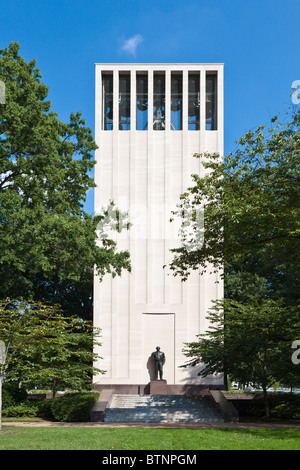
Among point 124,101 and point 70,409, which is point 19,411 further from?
point 124,101

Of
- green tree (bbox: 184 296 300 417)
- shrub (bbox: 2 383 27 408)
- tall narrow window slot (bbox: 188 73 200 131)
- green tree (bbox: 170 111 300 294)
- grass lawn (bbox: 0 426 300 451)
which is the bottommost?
shrub (bbox: 2 383 27 408)

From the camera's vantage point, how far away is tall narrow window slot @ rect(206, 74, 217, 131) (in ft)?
113

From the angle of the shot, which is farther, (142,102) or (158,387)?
(142,102)

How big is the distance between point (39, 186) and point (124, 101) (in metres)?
15.6

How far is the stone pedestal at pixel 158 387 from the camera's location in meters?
29.5

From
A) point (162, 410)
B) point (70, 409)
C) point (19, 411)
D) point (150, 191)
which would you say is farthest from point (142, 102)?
point (19, 411)

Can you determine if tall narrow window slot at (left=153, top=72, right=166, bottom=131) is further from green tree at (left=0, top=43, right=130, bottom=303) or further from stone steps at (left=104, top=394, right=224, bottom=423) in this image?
stone steps at (left=104, top=394, right=224, bottom=423)

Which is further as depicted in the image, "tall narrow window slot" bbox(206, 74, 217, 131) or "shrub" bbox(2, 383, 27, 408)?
"tall narrow window slot" bbox(206, 74, 217, 131)

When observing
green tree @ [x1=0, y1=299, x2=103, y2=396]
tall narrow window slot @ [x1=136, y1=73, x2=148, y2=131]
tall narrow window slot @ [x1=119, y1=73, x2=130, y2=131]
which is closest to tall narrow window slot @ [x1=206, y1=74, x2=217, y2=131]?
tall narrow window slot @ [x1=136, y1=73, x2=148, y2=131]

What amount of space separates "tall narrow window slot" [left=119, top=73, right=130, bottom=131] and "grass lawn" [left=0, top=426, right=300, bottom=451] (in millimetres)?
22724

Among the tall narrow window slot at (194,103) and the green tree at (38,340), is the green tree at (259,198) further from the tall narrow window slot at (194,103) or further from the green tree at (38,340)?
the tall narrow window slot at (194,103)

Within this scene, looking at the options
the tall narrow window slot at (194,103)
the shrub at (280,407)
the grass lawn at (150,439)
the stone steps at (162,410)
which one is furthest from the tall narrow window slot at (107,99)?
the grass lawn at (150,439)

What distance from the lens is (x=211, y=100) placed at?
34594 millimetres

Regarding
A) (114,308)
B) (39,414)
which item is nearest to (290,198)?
(39,414)
